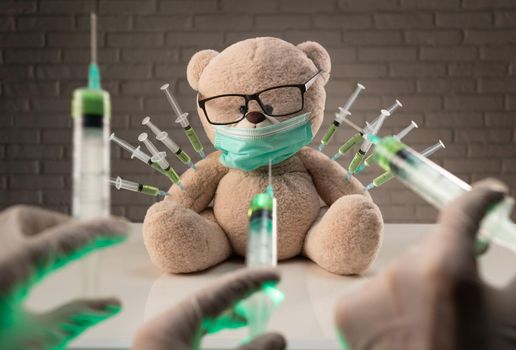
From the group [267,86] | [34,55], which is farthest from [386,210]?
[34,55]

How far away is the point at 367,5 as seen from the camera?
2.50 m

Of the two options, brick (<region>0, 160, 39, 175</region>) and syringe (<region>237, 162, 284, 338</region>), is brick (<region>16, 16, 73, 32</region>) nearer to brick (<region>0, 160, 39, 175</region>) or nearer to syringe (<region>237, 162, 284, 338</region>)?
brick (<region>0, 160, 39, 175</region>)

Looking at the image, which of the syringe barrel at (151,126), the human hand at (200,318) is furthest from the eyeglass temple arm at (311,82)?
the human hand at (200,318)

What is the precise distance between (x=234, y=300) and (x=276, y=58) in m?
0.72

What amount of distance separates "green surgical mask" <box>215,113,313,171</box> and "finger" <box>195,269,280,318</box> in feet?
1.77

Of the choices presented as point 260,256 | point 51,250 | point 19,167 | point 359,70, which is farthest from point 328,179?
point 19,167

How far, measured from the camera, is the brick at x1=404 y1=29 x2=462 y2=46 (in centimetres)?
252

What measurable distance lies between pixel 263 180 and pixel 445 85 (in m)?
1.75

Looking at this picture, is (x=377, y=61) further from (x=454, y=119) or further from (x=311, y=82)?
(x=311, y=82)

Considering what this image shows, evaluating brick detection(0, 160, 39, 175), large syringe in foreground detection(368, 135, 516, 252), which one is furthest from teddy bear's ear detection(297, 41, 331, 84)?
brick detection(0, 160, 39, 175)

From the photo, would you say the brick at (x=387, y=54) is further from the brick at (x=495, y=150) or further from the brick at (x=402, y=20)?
the brick at (x=495, y=150)

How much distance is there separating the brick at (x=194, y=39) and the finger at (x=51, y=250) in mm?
2103

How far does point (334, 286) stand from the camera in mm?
967

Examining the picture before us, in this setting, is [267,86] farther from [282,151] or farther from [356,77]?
[356,77]
